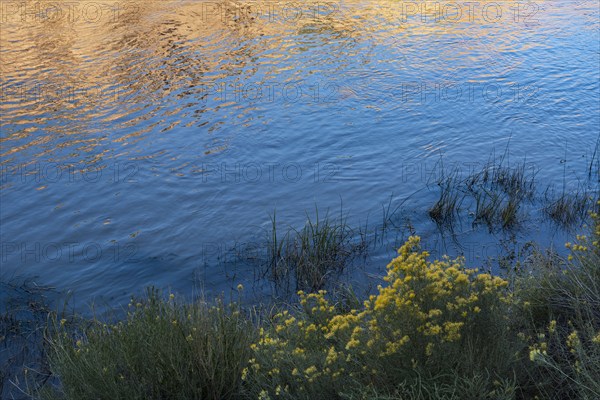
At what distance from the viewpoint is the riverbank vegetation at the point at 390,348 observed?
12.6 feet

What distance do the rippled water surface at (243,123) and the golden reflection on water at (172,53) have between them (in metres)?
0.05

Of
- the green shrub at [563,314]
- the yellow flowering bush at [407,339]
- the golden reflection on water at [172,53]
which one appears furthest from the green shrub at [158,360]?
the golden reflection on water at [172,53]

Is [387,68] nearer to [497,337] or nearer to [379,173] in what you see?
[379,173]

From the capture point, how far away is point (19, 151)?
1006cm

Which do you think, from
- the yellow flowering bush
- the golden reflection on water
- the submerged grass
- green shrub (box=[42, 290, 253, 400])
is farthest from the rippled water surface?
the yellow flowering bush

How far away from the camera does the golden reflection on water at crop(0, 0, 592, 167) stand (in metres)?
11.0

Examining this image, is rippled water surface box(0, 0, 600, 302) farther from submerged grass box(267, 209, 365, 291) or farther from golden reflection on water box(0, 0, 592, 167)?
submerged grass box(267, 209, 365, 291)

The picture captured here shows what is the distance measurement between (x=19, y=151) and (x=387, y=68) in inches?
264

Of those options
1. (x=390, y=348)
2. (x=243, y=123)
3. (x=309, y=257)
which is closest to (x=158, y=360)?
(x=390, y=348)

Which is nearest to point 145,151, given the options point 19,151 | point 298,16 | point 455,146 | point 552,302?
point 19,151

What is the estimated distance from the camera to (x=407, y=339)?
376cm

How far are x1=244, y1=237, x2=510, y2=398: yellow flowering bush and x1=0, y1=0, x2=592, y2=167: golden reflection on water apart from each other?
636 cm

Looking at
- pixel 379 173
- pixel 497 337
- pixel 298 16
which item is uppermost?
pixel 298 16

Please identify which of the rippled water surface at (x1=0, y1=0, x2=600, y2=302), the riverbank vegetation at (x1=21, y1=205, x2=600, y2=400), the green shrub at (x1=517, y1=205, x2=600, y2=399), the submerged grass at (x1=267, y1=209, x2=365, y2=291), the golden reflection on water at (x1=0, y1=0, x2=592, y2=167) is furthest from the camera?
the golden reflection on water at (x1=0, y1=0, x2=592, y2=167)
